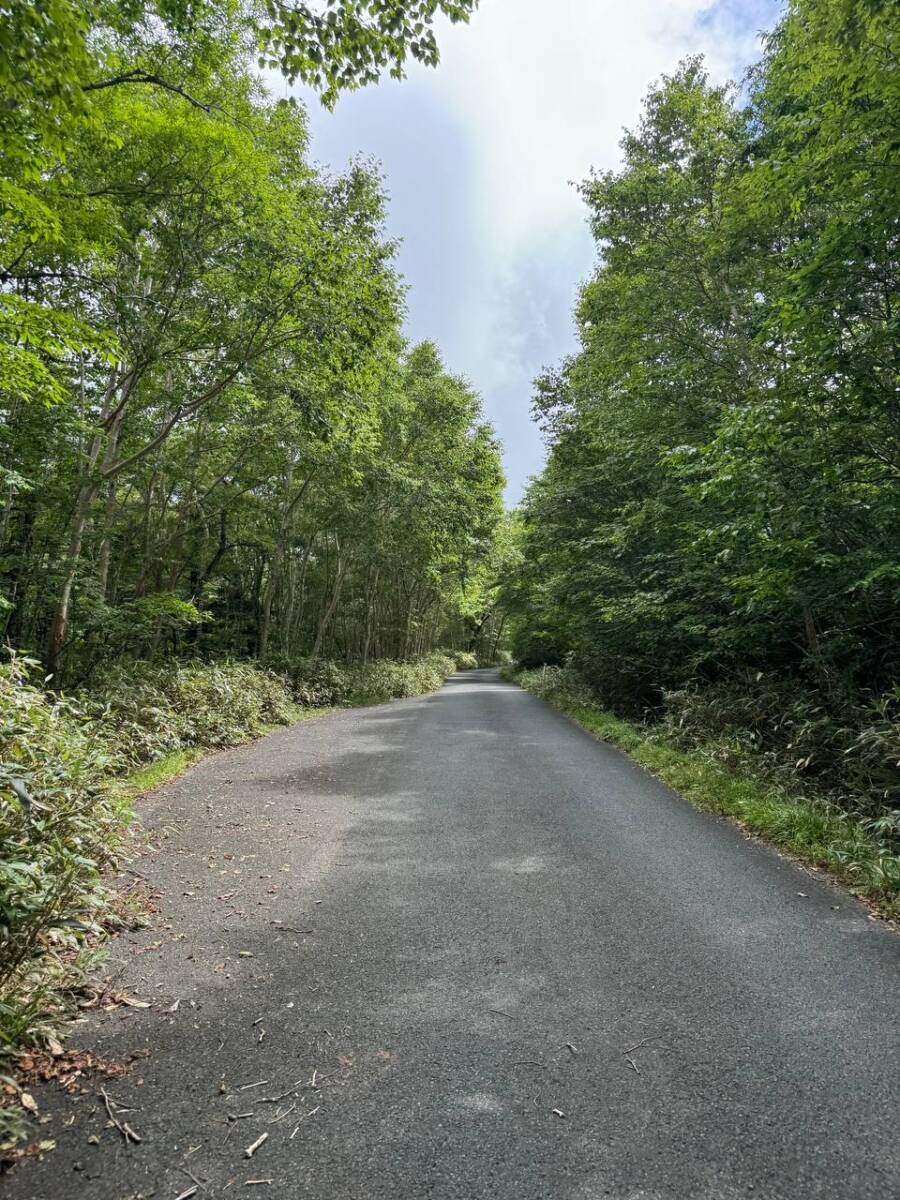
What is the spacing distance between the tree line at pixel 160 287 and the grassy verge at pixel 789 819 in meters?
6.42

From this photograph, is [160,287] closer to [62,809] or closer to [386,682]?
[62,809]

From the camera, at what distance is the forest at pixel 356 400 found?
3.88m

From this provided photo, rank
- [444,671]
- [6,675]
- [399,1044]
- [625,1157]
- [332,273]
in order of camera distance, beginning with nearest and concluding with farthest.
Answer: [625,1157] → [399,1044] → [6,675] → [332,273] → [444,671]

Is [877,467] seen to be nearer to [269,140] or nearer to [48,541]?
[269,140]

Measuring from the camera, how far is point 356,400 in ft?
32.3

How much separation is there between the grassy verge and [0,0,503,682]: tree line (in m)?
6.42

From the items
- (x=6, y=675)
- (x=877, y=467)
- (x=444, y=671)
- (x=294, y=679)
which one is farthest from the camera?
(x=444, y=671)

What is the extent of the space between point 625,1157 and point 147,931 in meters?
2.73

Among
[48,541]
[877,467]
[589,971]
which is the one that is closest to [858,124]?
[877,467]

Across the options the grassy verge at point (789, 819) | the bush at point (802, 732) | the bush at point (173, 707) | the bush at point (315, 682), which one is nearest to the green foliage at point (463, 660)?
the bush at point (315, 682)

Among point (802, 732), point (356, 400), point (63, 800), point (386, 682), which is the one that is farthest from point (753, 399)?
point (386, 682)

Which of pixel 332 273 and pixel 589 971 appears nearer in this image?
pixel 589 971

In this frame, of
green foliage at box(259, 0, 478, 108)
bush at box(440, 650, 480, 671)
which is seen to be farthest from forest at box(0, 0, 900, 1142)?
bush at box(440, 650, 480, 671)

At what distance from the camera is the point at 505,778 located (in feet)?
23.4
